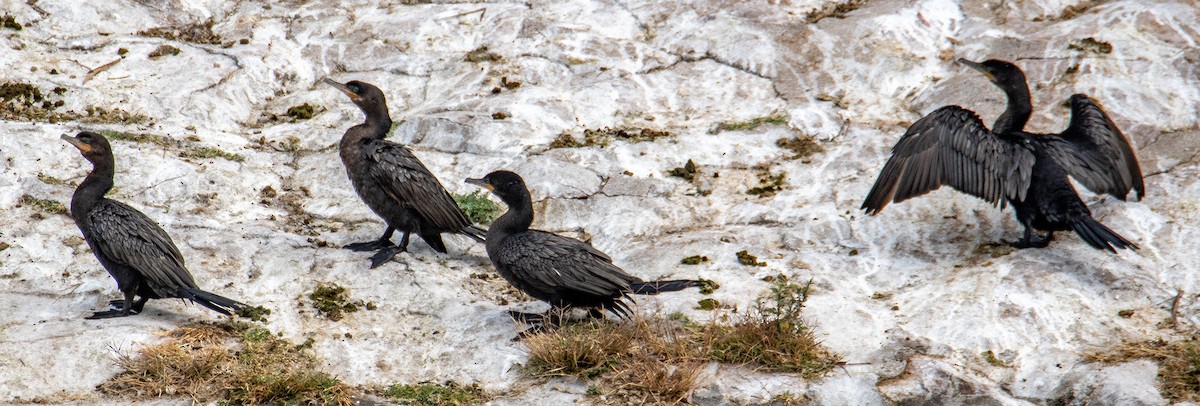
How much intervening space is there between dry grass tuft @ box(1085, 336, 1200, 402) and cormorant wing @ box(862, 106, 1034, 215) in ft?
5.02

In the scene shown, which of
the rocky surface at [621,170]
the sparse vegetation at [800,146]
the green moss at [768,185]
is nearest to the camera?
the rocky surface at [621,170]

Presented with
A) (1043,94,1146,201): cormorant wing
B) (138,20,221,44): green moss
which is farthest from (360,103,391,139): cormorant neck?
(1043,94,1146,201): cormorant wing

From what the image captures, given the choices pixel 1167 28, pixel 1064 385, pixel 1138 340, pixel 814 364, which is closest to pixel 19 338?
pixel 814 364

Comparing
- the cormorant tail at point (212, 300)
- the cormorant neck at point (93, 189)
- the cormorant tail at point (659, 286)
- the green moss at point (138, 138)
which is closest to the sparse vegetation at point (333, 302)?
the cormorant tail at point (212, 300)

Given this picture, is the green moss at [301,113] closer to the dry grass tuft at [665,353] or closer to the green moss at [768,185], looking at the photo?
the green moss at [768,185]

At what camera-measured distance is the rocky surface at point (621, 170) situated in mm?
6367

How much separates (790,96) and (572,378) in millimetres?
4405

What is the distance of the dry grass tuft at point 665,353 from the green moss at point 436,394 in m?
0.39

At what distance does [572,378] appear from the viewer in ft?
20.2

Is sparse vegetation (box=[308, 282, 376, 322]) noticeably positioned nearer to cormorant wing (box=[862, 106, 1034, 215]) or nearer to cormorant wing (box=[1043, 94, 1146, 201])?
cormorant wing (box=[862, 106, 1034, 215])

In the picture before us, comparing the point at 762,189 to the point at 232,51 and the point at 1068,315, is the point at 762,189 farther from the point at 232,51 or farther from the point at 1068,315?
the point at 232,51

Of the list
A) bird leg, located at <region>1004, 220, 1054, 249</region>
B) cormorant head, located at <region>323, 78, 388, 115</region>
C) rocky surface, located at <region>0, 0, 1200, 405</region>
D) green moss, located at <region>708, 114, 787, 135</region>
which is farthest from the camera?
green moss, located at <region>708, 114, 787, 135</region>

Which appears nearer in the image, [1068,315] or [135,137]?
[1068,315]

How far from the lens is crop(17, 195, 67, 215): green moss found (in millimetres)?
7711
